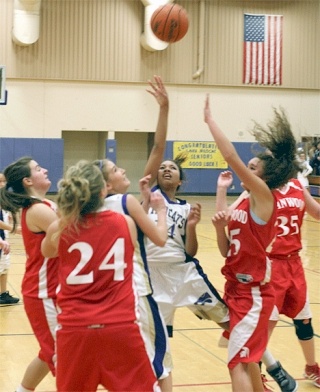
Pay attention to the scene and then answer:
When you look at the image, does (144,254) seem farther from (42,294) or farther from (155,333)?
(42,294)

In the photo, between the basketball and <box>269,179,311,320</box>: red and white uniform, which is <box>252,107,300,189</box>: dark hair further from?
the basketball

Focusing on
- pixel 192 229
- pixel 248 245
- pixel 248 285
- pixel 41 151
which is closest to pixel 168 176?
pixel 192 229

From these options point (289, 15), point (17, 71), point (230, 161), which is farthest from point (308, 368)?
point (289, 15)

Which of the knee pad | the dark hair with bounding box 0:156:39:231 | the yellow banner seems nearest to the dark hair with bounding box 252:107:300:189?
the knee pad

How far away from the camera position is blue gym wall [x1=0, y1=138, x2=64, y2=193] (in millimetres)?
20156

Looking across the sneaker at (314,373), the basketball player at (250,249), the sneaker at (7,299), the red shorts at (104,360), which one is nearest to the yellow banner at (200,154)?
the sneaker at (7,299)

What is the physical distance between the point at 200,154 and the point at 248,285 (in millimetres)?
17750

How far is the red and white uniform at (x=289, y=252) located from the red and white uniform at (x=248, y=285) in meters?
0.76

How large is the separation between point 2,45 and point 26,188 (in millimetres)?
16491

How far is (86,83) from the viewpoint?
2066 centimetres

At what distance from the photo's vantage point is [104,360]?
2910mm

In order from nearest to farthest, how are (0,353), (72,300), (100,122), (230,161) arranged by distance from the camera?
(72,300) → (230,161) → (0,353) → (100,122)

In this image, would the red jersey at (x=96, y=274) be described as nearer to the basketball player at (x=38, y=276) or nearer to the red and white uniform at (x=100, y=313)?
the red and white uniform at (x=100, y=313)

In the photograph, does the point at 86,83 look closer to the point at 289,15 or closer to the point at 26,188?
the point at 289,15
